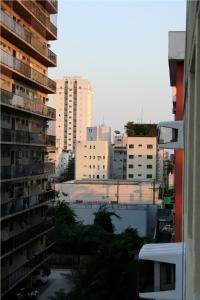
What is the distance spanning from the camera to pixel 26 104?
29.3 feet

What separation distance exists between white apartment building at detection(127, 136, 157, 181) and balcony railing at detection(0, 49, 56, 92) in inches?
834

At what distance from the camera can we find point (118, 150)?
3778cm

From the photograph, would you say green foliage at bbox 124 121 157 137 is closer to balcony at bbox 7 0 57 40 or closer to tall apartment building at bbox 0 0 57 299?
tall apartment building at bbox 0 0 57 299

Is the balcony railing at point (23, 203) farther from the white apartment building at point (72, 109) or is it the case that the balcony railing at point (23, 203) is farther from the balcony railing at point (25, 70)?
the white apartment building at point (72, 109)

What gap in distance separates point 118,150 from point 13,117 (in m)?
30.5

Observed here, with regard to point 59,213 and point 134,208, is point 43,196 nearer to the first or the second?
point 59,213

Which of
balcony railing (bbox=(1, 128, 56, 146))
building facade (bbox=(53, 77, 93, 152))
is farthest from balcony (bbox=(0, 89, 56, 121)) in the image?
building facade (bbox=(53, 77, 93, 152))

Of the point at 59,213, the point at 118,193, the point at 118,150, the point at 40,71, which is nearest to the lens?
the point at 40,71

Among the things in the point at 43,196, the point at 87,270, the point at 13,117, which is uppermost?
the point at 13,117

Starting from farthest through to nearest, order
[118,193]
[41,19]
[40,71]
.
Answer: [118,193]
[40,71]
[41,19]

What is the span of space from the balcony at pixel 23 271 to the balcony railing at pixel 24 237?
0.37m

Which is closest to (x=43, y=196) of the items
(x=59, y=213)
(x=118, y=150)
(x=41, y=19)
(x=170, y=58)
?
(x=41, y=19)

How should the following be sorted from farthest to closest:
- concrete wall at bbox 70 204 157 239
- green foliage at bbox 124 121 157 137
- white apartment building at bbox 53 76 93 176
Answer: white apartment building at bbox 53 76 93 176, green foliage at bbox 124 121 157 137, concrete wall at bbox 70 204 157 239

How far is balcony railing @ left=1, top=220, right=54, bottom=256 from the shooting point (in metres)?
7.09
